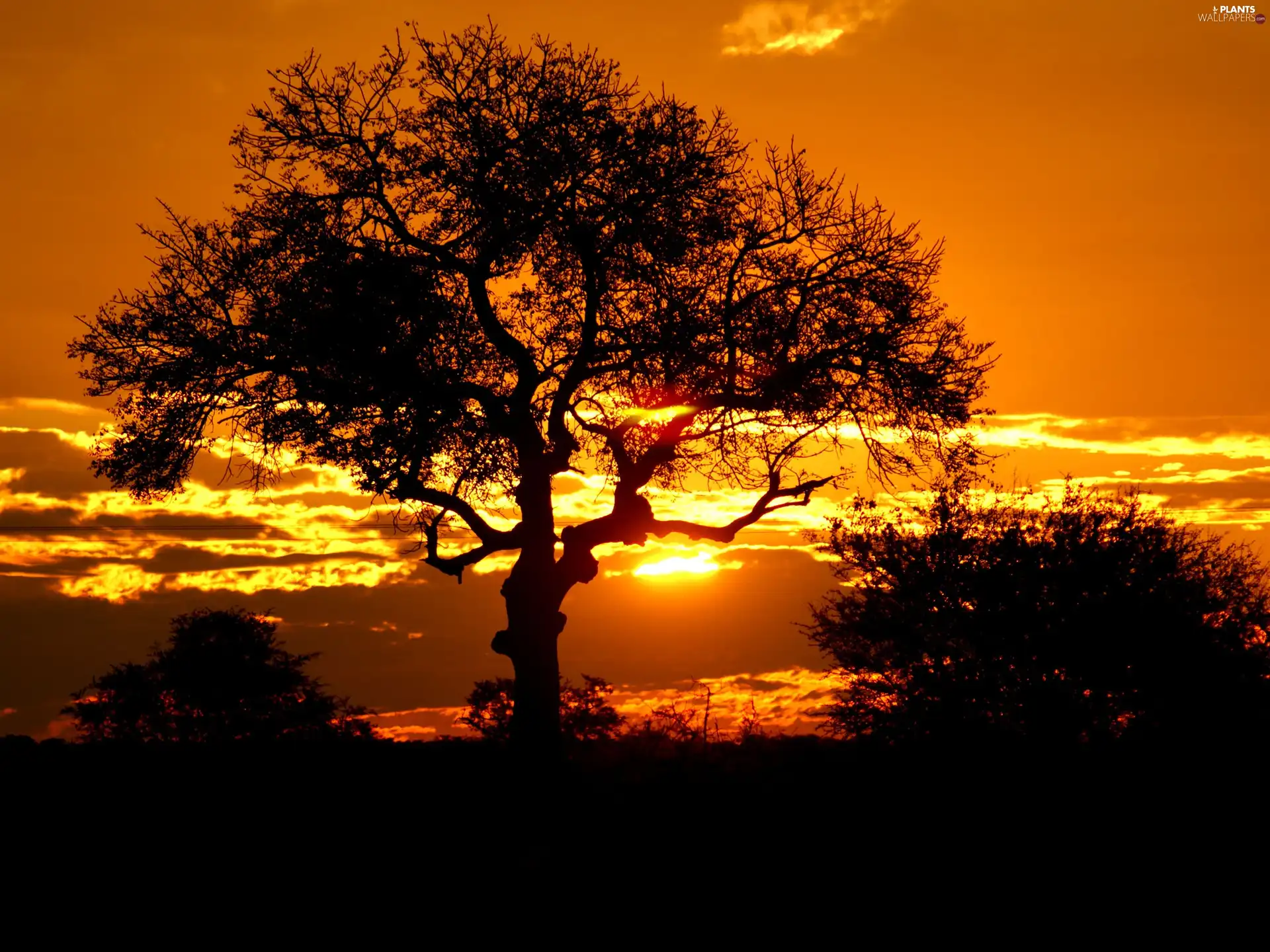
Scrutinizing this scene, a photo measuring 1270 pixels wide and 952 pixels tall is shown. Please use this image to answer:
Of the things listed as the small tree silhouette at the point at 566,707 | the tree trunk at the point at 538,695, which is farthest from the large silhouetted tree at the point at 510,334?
the small tree silhouette at the point at 566,707

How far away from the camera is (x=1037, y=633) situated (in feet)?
94.7

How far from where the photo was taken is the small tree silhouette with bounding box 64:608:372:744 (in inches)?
1921

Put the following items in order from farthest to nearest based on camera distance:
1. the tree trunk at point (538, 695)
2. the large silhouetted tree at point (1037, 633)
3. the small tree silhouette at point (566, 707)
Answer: the small tree silhouette at point (566, 707), the large silhouetted tree at point (1037, 633), the tree trunk at point (538, 695)

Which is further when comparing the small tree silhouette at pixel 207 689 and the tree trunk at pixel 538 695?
the small tree silhouette at pixel 207 689

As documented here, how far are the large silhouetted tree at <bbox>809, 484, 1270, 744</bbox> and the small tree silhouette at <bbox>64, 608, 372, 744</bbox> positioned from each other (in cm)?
2683

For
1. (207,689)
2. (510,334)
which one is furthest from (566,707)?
(510,334)

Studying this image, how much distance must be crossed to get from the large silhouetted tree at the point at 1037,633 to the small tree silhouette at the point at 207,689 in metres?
26.8

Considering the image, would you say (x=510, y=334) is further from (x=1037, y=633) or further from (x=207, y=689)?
(x=207, y=689)

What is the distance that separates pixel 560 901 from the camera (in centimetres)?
1392

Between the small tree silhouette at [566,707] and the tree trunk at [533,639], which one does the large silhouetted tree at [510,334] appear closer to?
the tree trunk at [533,639]

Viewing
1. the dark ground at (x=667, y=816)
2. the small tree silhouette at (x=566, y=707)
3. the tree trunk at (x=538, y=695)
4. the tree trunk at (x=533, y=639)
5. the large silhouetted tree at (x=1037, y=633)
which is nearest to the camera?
the dark ground at (x=667, y=816)

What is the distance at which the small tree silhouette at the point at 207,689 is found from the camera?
48781mm

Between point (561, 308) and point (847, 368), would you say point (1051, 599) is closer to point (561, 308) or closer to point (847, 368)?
point (847, 368)

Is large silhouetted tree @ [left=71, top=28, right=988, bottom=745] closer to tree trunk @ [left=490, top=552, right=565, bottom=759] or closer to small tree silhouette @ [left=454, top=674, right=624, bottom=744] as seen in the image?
tree trunk @ [left=490, top=552, right=565, bottom=759]
